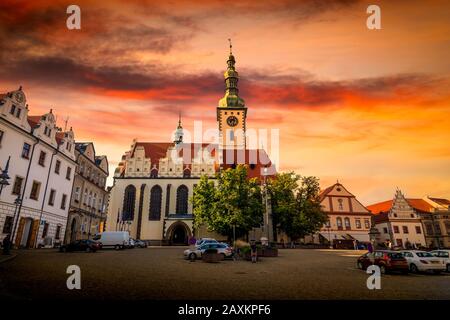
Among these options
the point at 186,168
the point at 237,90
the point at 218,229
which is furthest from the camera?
the point at 237,90

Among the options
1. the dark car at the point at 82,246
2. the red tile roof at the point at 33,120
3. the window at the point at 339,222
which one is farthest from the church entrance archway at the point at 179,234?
the window at the point at 339,222

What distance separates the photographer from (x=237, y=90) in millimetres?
60531

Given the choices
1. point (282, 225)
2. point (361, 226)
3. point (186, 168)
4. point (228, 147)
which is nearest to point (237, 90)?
point (228, 147)

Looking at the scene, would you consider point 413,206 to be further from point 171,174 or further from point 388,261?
point 388,261

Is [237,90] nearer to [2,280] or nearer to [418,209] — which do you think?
[418,209]

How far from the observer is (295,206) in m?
→ 43.8

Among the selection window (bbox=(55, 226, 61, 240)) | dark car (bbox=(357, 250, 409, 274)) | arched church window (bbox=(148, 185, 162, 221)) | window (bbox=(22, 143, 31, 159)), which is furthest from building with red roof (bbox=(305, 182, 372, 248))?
window (bbox=(22, 143, 31, 159))

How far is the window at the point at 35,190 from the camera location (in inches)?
1061

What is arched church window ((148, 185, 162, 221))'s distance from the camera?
48.8 metres

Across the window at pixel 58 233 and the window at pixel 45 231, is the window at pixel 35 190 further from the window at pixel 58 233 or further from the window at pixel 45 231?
A: the window at pixel 58 233

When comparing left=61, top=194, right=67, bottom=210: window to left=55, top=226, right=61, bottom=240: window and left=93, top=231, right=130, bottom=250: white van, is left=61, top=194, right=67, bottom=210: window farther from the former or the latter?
left=93, top=231, right=130, bottom=250: white van

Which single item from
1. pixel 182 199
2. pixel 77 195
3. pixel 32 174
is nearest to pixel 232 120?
pixel 182 199
